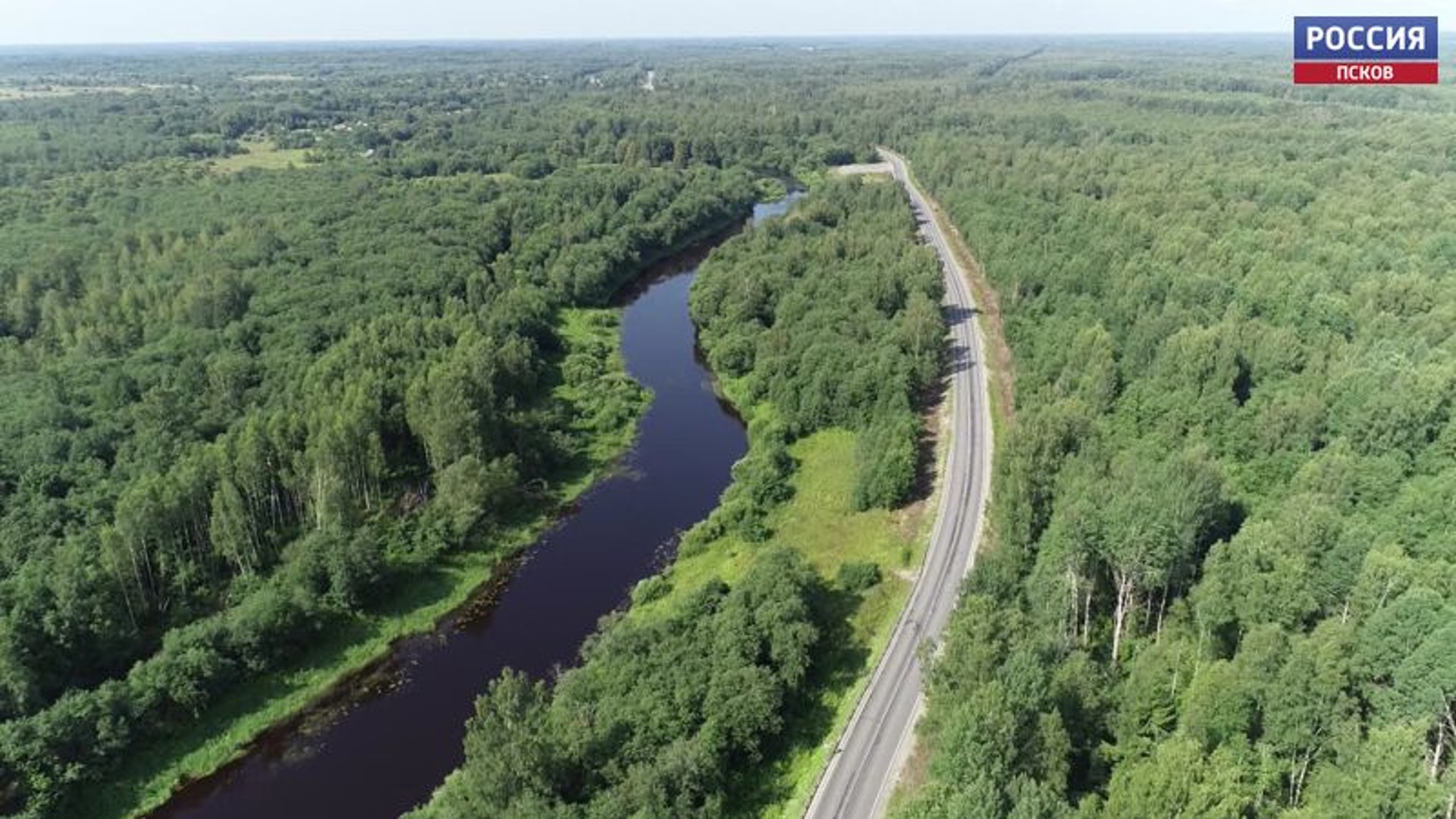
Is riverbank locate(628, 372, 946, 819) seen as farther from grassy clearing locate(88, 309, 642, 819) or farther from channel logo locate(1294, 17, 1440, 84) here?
channel logo locate(1294, 17, 1440, 84)

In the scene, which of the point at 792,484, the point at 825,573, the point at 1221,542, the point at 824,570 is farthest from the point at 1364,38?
the point at 825,573

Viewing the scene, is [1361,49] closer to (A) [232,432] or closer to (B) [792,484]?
(B) [792,484]

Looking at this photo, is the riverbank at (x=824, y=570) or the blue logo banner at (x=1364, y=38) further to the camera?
the blue logo banner at (x=1364, y=38)

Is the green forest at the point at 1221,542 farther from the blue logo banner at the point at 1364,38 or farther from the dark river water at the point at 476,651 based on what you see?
the blue logo banner at the point at 1364,38

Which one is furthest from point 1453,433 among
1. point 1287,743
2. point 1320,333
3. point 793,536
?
point 793,536

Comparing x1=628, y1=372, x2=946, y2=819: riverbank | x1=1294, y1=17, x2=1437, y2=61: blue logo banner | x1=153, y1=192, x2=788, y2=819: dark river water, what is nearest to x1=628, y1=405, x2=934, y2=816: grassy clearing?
x1=628, y1=372, x2=946, y2=819: riverbank

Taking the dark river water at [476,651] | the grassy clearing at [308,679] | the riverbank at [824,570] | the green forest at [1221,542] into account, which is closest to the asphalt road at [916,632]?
the riverbank at [824,570]

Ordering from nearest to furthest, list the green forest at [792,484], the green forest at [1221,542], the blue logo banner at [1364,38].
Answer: the green forest at [1221,542] → the green forest at [792,484] → the blue logo banner at [1364,38]
